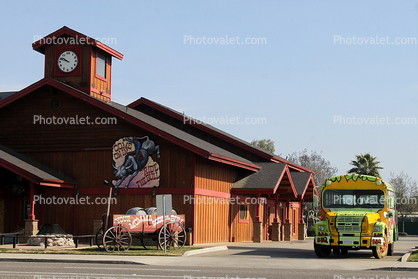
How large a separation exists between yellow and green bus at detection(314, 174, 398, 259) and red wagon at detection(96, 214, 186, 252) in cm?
586

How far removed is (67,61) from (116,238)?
13121 mm

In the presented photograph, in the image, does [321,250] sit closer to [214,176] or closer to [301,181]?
[214,176]

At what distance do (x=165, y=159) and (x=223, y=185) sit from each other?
4.79 m

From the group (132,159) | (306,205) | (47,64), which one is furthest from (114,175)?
(306,205)

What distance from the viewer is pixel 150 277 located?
12289 mm

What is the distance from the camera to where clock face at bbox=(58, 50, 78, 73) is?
1177 inches

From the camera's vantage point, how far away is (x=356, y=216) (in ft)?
62.6

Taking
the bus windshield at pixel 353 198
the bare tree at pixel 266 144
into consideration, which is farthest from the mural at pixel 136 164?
the bare tree at pixel 266 144

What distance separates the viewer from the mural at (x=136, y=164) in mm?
26578

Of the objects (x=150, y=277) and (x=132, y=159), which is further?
(x=132, y=159)

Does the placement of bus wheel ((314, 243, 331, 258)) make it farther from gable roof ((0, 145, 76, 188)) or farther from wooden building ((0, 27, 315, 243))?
gable roof ((0, 145, 76, 188))

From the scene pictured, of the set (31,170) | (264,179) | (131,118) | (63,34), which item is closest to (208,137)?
(264,179)

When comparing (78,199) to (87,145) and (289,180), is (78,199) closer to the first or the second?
(87,145)

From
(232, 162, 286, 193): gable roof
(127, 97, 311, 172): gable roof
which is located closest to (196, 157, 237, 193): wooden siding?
(232, 162, 286, 193): gable roof
